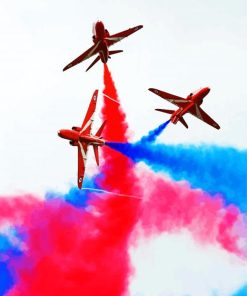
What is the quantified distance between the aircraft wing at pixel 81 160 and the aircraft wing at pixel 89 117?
4.07 feet

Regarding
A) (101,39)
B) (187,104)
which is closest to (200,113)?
(187,104)

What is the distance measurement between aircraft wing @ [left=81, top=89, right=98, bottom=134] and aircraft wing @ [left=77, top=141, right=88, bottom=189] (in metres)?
1.24

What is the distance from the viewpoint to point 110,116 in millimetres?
66875

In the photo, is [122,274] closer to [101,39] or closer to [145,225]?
[145,225]

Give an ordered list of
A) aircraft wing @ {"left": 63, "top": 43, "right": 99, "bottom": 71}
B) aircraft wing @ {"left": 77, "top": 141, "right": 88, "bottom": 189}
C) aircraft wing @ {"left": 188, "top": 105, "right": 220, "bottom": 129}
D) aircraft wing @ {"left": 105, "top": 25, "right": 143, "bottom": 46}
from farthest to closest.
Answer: aircraft wing @ {"left": 63, "top": 43, "right": 99, "bottom": 71}, aircraft wing @ {"left": 105, "top": 25, "right": 143, "bottom": 46}, aircraft wing @ {"left": 188, "top": 105, "right": 220, "bottom": 129}, aircraft wing @ {"left": 77, "top": 141, "right": 88, "bottom": 189}

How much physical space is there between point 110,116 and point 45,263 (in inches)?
537

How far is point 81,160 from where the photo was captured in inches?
2490

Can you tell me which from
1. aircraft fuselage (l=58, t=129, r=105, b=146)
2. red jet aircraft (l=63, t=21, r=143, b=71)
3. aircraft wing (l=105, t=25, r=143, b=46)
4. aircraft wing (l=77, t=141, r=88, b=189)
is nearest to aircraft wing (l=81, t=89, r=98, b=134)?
aircraft fuselage (l=58, t=129, r=105, b=146)

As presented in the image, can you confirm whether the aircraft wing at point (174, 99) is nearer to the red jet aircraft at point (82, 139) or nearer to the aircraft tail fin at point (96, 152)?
the red jet aircraft at point (82, 139)

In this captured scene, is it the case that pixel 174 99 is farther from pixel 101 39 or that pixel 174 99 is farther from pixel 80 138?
pixel 80 138

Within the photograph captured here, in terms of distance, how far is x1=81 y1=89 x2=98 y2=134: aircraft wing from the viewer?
207 ft

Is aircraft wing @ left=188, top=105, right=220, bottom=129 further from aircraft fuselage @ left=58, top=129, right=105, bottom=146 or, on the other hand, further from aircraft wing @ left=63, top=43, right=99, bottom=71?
aircraft wing @ left=63, top=43, right=99, bottom=71

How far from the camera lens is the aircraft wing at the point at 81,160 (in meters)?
62.4

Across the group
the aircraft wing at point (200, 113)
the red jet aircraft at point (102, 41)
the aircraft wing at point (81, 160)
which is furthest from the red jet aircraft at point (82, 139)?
the aircraft wing at point (200, 113)
